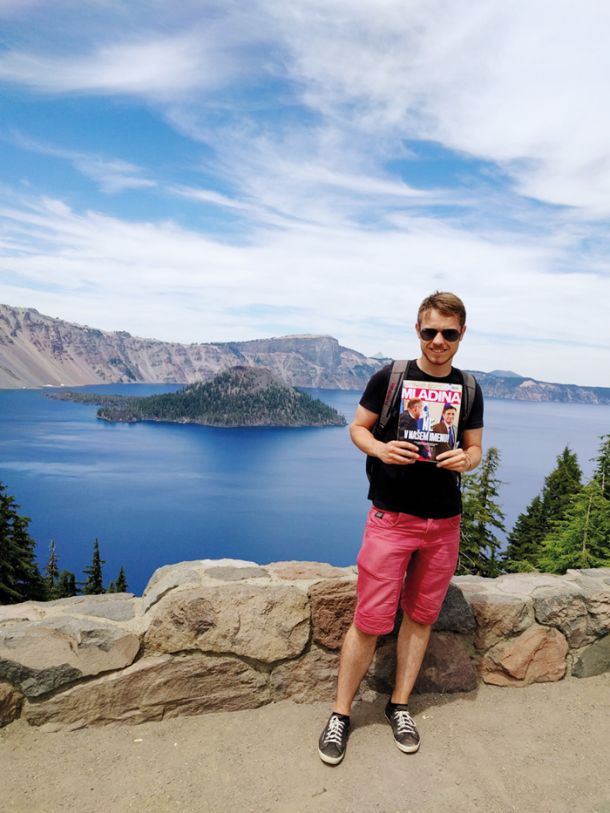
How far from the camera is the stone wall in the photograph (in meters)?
3.15

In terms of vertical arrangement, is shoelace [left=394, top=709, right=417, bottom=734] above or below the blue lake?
above

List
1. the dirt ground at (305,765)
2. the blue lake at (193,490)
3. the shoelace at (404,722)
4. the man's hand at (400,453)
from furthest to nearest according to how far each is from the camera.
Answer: the blue lake at (193,490) → the shoelace at (404,722) → the man's hand at (400,453) → the dirt ground at (305,765)

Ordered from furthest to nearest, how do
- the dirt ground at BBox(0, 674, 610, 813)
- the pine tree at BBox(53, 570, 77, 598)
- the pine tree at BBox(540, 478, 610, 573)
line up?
the pine tree at BBox(53, 570, 77, 598) → the pine tree at BBox(540, 478, 610, 573) → the dirt ground at BBox(0, 674, 610, 813)

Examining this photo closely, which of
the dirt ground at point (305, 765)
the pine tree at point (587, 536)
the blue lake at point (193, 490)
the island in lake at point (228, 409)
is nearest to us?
the dirt ground at point (305, 765)

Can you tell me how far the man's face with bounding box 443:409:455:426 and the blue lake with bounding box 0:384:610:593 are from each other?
50.8 m

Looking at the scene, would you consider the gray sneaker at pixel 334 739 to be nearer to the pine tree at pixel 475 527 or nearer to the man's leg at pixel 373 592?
the man's leg at pixel 373 592

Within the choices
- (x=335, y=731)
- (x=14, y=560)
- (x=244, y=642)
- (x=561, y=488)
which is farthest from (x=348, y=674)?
(x=561, y=488)

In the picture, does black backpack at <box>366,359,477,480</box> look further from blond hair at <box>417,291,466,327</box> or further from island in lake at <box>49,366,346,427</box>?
island in lake at <box>49,366,346,427</box>

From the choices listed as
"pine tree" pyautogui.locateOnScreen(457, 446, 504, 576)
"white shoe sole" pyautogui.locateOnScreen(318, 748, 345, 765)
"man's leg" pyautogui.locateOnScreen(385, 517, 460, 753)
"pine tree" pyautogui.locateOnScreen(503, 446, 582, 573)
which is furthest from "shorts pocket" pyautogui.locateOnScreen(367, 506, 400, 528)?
"pine tree" pyautogui.locateOnScreen(503, 446, 582, 573)

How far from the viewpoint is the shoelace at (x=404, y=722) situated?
10.7ft

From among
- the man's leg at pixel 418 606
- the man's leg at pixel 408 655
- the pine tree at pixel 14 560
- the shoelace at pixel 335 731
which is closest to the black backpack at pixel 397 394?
the man's leg at pixel 418 606

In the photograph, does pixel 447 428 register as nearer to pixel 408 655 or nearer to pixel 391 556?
pixel 391 556

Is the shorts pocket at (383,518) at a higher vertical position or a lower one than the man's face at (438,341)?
lower

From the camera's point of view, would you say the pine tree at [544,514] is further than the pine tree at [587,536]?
Yes
